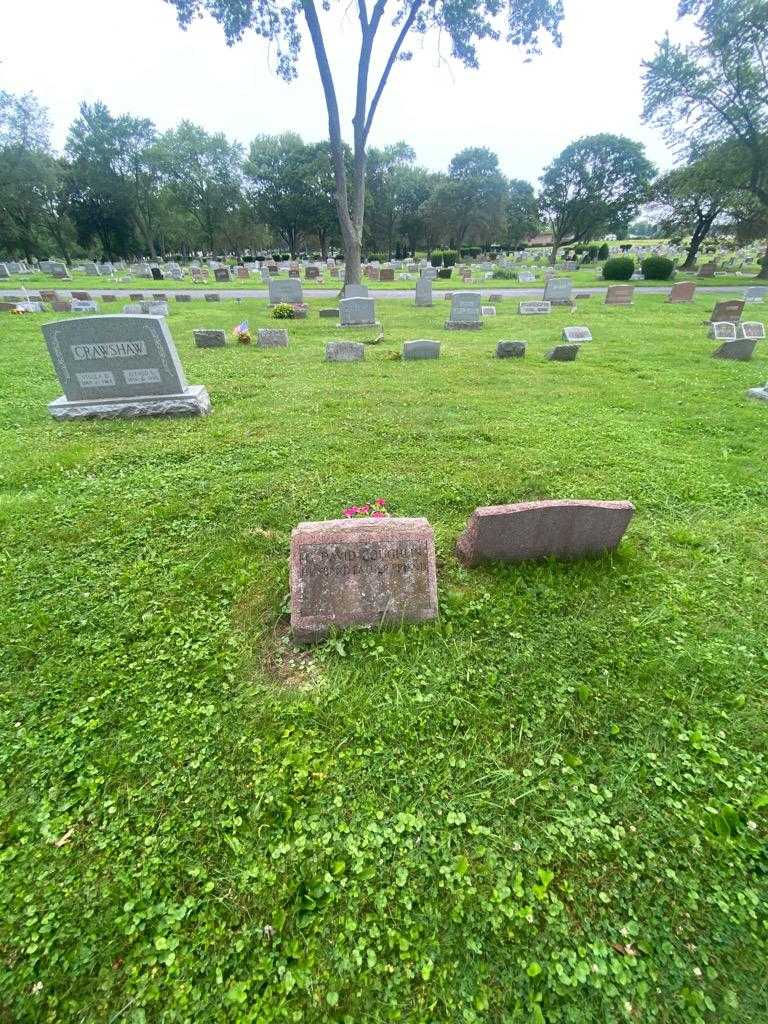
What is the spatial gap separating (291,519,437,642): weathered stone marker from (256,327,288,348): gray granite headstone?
9.15 m

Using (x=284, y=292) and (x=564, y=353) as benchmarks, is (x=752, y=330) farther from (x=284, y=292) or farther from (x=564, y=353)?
(x=284, y=292)

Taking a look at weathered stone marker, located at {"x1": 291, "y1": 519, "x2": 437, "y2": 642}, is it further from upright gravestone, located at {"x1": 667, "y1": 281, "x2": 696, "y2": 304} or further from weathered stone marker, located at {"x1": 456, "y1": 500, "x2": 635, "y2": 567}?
upright gravestone, located at {"x1": 667, "y1": 281, "x2": 696, "y2": 304}

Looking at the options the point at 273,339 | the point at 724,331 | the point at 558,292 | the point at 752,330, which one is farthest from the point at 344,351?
the point at 558,292

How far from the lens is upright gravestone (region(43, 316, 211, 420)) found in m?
5.69

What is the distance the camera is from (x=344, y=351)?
936 centimetres

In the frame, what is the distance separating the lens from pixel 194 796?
2.06 m

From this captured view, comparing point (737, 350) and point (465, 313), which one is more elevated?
point (465, 313)

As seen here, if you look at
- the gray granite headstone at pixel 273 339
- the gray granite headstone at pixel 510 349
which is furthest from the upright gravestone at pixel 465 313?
the gray granite headstone at pixel 273 339

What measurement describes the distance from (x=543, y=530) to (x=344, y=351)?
732cm

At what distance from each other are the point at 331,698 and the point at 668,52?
124ft

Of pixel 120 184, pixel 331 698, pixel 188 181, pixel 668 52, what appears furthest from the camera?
pixel 188 181

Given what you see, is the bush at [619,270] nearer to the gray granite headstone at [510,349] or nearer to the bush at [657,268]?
the bush at [657,268]

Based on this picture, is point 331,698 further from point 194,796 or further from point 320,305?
point 320,305

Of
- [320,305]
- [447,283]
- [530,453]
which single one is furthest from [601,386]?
[447,283]
